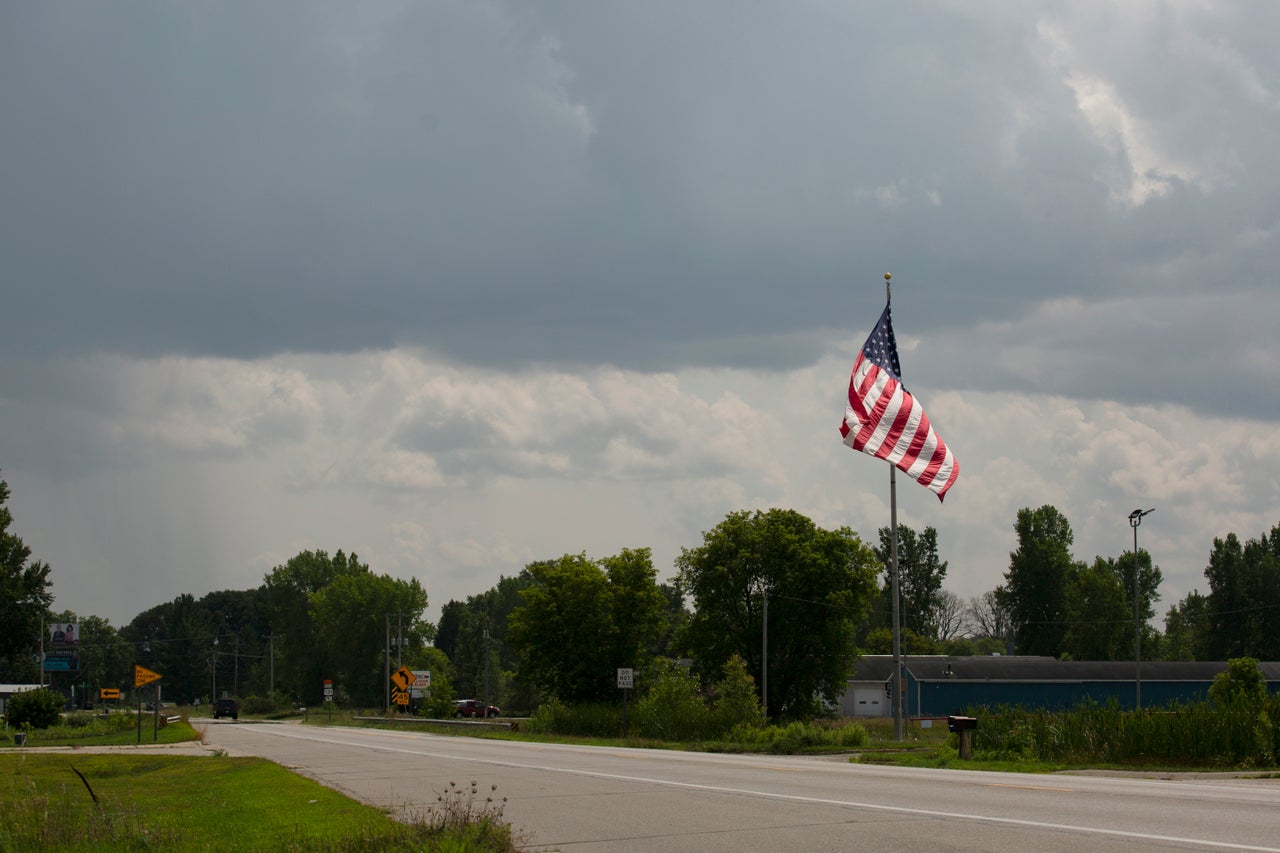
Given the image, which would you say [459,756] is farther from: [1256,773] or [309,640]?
[309,640]

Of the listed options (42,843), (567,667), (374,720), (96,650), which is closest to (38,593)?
(374,720)

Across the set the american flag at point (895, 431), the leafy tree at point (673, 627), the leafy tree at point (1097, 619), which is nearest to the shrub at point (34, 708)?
the leafy tree at point (673, 627)

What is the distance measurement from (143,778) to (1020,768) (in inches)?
809

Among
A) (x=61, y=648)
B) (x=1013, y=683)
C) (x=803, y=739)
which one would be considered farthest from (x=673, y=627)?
(x=61, y=648)

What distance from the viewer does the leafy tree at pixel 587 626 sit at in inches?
2361

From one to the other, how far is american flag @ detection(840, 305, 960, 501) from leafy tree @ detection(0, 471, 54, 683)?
52165 mm

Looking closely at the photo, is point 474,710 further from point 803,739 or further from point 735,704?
point 803,739

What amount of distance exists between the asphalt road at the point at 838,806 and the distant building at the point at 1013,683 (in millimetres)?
58224

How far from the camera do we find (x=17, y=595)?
67125mm

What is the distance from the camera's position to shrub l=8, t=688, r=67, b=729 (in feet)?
203

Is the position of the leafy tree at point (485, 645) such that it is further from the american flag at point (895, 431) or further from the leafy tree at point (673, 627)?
the american flag at point (895, 431)

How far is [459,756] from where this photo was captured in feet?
110

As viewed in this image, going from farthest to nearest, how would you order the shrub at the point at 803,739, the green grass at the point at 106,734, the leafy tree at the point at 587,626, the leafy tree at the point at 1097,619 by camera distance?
the leafy tree at the point at 1097,619, the leafy tree at the point at 587,626, the green grass at the point at 106,734, the shrub at the point at 803,739

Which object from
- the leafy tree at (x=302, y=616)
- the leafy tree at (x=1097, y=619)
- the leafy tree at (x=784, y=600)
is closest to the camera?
the leafy tree at (x=784, y=600)
